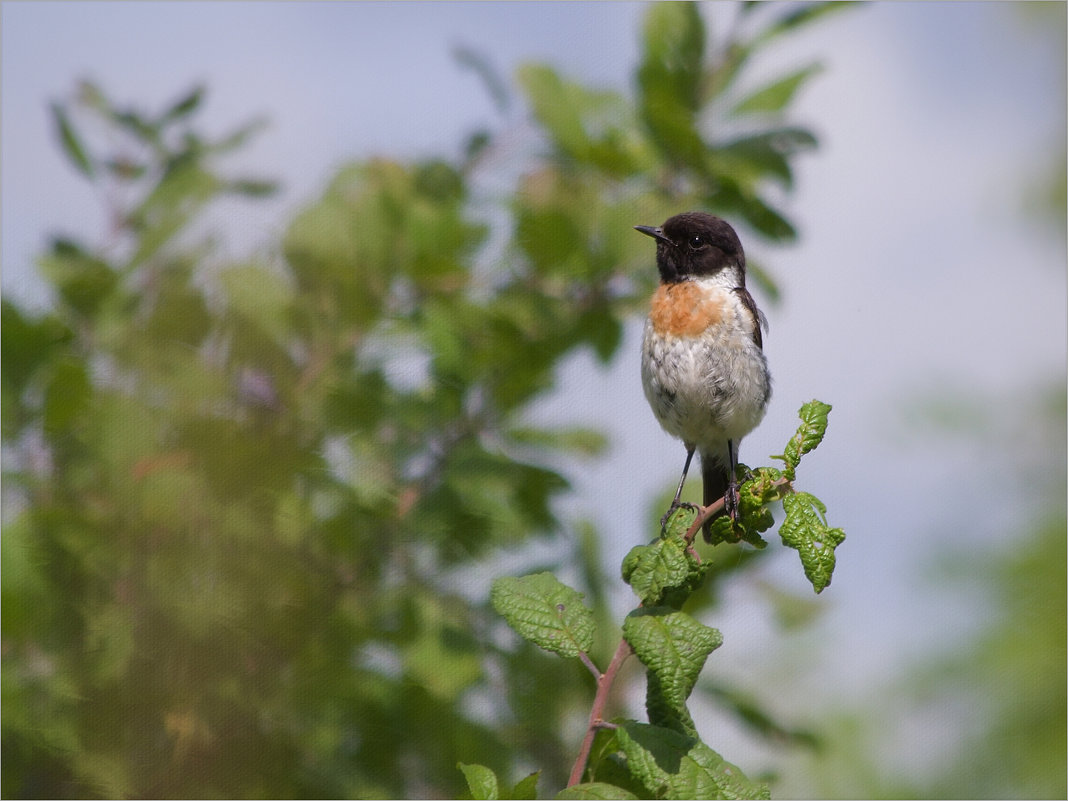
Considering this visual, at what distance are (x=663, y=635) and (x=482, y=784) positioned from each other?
0.26 meters

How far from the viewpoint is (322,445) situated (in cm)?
200

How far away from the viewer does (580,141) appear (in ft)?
7.27

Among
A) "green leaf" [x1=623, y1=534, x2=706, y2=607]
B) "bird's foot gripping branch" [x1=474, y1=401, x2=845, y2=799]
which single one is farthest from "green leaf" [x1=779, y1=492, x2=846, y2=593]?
"green leaf" [x1=623, y1=534, x2=706, y2=607]

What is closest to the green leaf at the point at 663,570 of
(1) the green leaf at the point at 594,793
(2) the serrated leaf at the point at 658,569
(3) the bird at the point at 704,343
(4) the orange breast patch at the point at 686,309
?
(2) the serrated leaf at the point at 658,569

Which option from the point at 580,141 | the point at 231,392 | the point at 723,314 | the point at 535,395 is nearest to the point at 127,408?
the point at 231,392

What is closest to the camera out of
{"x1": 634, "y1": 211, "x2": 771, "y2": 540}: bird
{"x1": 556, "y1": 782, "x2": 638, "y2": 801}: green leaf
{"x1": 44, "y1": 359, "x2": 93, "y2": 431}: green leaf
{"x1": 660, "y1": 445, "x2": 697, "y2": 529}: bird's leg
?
{"x1": 556, "y1": 782, "x2": 638, "y2": 801}: green leaf

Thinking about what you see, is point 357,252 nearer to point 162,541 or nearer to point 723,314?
point 162,541

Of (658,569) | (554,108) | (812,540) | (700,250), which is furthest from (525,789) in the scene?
(700,250)

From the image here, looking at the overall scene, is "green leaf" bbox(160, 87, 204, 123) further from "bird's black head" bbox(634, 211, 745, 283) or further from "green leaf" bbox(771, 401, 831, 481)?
"green leaf" bbox(771, 401, 831, 481)

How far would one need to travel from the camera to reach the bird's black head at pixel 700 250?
8.75ft

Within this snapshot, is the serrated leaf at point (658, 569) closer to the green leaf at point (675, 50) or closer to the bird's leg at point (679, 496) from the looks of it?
the bird's leg at point (679, 496)

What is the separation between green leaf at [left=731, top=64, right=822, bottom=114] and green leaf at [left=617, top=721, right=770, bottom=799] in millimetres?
1473

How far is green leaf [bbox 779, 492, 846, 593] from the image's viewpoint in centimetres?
111

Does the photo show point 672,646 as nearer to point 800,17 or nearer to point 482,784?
point 482,784
